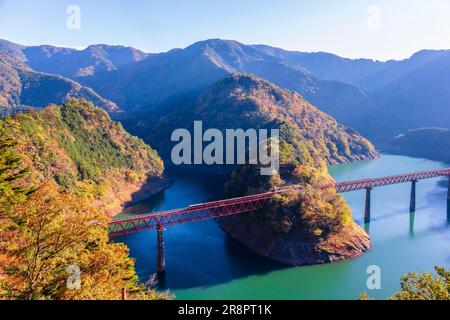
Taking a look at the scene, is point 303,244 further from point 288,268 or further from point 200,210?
point 200,210

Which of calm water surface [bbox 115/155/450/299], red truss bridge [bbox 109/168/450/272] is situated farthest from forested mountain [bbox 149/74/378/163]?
red truss bridge [bbox 109/168/450/272]

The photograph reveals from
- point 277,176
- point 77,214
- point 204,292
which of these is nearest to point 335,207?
point 277,176

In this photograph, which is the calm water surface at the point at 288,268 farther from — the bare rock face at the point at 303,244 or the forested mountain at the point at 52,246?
the forested mountain at the point at 52,246

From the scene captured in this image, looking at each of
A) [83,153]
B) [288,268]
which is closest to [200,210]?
[288,268]

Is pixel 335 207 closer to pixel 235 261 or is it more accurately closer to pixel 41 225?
pixel 235 261

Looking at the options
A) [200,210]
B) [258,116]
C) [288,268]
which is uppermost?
[258,116]

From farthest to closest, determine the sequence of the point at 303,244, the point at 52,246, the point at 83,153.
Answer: the point at 83,153
the point at 303,244
the point at 52,246

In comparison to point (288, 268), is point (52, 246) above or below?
above
